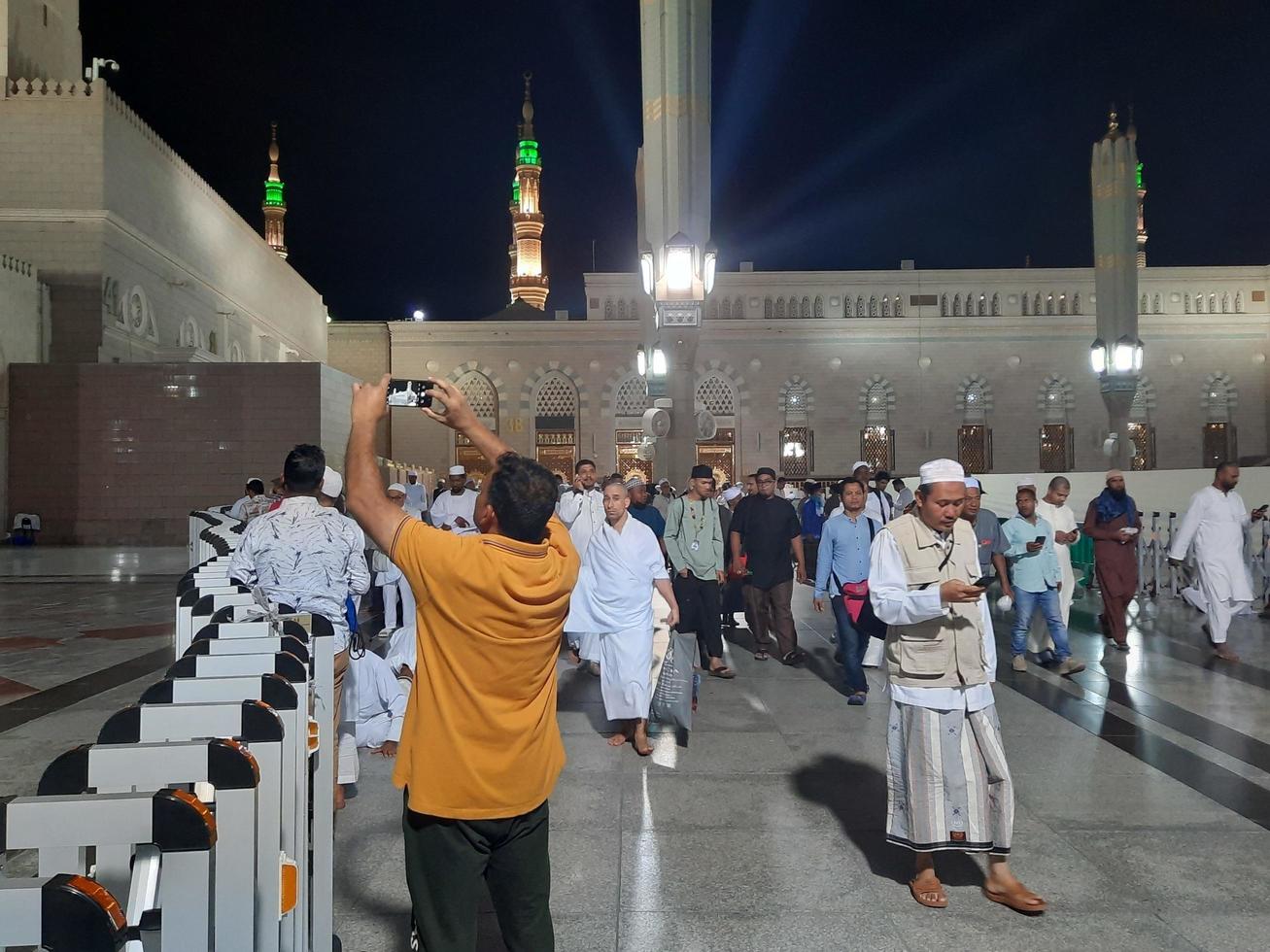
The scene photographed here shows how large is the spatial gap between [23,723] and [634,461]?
27590 millimetres

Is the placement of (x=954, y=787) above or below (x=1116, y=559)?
below

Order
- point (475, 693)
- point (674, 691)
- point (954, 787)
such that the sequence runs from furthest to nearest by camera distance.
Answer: point (674, 691), point (954, 787), point (475, 693)

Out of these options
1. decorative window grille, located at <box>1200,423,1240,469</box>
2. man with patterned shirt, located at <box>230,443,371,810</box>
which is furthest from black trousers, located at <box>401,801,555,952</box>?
decorative window grille, located at <box>1200,423,1240,469</box>

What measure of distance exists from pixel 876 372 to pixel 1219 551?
2594cm

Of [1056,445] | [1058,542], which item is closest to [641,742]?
[1058,542]

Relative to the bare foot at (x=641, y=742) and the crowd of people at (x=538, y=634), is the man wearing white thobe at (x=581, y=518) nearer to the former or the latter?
the crowd of people at (x=538, y=634)

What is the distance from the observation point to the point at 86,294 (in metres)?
19.2

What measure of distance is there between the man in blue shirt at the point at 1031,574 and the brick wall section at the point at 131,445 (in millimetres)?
15559

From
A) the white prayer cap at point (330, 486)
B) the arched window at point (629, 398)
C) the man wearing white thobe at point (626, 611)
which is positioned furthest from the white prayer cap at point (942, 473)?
the arched window at point (629, 398)

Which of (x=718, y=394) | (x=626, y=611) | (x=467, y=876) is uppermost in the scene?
(x=718, y=394)

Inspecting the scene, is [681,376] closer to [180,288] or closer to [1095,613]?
[1095,613]

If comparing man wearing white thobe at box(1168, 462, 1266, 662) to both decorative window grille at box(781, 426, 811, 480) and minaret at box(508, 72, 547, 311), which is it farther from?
minaret at box(508, 72, 547, 311)

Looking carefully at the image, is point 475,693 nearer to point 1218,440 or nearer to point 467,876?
point 467,876

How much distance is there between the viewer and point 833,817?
12.7 ft
